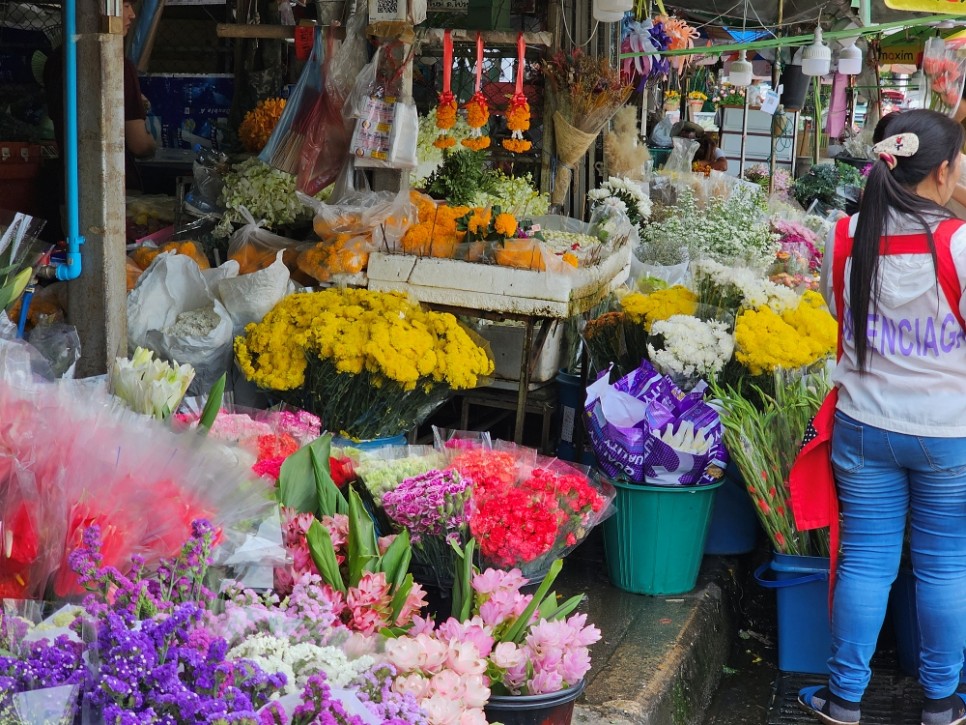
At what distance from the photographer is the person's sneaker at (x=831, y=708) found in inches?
138

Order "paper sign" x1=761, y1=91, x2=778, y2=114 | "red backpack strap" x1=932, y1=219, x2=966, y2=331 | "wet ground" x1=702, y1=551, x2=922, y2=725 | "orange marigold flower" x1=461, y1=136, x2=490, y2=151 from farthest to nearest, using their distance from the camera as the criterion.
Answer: "paper sign" x1=761, y1=91, x2=778, y2=114
"orange marigold flower" x1=461, y1=136, x2=490, y2=151
"wet ground" x1=702, y1=551, x2=922, y2=725
"red backpack strap" x1=932, y1=219, x2=966, y2=331

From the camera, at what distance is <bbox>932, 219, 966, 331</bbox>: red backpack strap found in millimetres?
3119

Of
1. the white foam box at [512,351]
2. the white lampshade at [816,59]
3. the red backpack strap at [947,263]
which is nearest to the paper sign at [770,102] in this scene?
the white lampshade at [816,59]

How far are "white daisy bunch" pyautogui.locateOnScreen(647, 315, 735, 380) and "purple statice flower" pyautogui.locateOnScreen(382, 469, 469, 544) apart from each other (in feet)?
5.06

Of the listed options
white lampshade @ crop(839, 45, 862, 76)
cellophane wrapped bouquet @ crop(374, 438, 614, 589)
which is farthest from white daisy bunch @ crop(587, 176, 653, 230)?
white lampshade @ crop(839, 45, 862, 76)

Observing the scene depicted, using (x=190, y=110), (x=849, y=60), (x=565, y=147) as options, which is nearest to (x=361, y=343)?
(x=565, y=147)

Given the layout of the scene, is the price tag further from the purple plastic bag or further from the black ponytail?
the black ponytail

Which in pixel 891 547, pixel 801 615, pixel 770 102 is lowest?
pixel 801 615

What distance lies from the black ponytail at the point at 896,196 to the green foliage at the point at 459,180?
9.57ft

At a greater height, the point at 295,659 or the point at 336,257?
the point at 336,257

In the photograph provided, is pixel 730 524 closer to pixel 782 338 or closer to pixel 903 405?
pixel 782 338

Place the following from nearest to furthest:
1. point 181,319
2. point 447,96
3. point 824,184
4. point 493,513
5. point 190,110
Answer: point 493,513 < point 181,319 < point 447,96 < point 190,110 < point 824,184

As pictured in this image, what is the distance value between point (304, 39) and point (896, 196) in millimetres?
3120

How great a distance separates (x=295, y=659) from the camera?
179 centimetres
